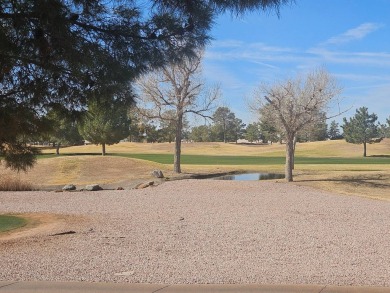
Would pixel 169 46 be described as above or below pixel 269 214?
above

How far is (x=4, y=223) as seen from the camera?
14.2 metres

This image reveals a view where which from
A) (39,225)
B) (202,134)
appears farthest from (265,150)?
(39,225)

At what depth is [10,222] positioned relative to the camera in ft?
47.3

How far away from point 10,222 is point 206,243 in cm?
625

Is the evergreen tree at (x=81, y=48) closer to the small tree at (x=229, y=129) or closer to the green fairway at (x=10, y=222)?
the green fairway at (x=10, y=222)

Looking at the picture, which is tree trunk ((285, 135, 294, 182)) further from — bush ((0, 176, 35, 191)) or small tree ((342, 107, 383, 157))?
small tree ((342, 107, 383, 157))

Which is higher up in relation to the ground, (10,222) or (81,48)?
(81,48)

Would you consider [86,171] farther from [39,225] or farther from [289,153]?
[39,225]

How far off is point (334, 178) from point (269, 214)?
57.4 feet

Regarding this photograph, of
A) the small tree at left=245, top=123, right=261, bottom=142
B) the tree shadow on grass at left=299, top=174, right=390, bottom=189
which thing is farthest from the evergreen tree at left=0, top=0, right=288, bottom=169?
the small tree at left=245, top=123, right=261, bottom=142

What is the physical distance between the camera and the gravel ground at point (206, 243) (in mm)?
7812

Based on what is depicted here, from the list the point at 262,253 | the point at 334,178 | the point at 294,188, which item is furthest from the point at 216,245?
the point at 334,178

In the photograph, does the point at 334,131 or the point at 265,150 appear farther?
the point at 334,131

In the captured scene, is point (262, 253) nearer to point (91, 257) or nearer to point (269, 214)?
point (91, 257)
